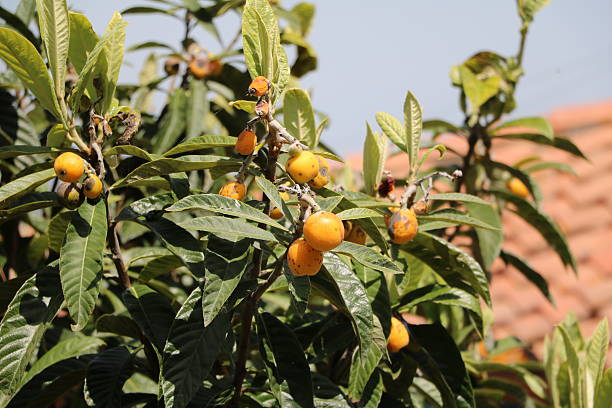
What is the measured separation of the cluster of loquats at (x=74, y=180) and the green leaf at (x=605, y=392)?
1145 millimetres

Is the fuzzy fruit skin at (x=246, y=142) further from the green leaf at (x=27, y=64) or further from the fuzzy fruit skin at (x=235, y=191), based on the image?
the green leaf at (x=27, y=64)

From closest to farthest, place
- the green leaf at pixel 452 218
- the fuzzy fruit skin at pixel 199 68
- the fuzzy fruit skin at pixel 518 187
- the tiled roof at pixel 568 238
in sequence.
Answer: the green leaf at pixel 452 218
the fuzzy fruit skin at pixel 199 68
the fuzzy fruit skin at pixel 518 187
the tiled roof at pixel 568 238

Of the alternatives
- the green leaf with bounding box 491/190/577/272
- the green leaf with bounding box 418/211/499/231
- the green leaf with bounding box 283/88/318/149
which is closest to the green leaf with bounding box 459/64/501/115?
the green leaf with bounding box 491/190/577/272

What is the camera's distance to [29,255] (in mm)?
1768

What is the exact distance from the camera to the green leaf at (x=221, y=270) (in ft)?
3.22

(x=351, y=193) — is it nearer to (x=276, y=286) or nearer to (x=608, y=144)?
(x=276, y=286)

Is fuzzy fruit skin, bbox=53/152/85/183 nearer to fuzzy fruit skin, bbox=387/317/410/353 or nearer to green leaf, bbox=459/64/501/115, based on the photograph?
fuzzy fruit skin, bbox=387/317/410/353

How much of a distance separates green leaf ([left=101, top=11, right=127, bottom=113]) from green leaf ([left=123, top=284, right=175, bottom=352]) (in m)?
0.35

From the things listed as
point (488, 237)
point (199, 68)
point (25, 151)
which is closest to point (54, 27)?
point (25, 151)

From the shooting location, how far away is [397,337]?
1.37 m

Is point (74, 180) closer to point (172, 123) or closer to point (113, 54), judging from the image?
point (113, 54)

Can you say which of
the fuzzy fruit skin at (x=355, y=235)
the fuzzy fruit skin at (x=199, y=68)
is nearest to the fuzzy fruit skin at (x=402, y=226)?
the fuzzy fruit skin at (x=355, y=235)

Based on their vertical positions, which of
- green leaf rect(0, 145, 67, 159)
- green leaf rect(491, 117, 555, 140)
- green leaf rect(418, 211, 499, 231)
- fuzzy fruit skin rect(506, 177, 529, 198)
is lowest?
fuzzy fruit skin rect(506, 177, 529, 198)

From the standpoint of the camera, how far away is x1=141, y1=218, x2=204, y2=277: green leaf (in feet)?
3.79
